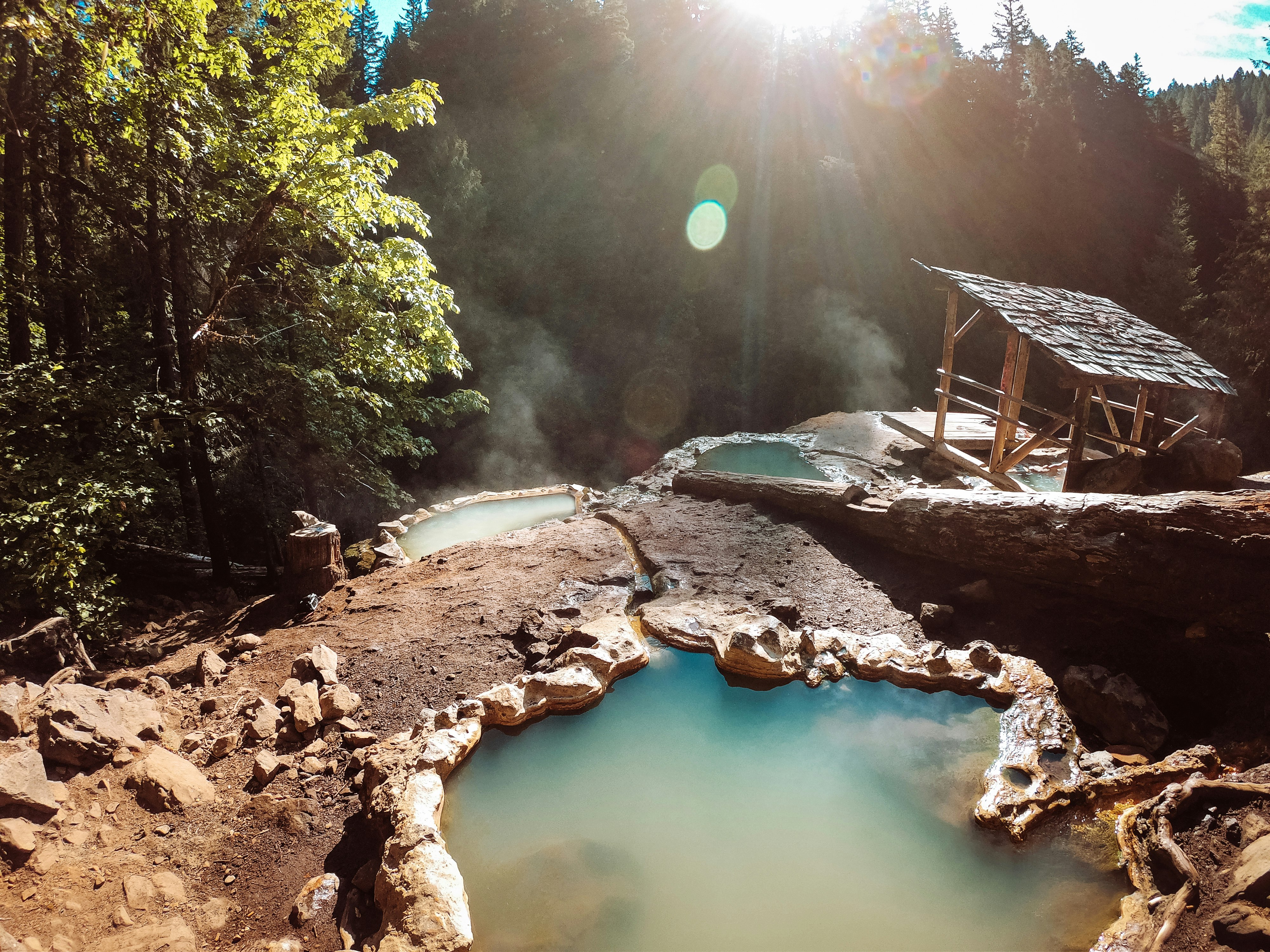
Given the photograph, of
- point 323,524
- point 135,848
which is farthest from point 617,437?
point 135,848

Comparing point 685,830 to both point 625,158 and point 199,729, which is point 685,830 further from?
point 625,158

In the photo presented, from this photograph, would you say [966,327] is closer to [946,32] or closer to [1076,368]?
[1076,368]

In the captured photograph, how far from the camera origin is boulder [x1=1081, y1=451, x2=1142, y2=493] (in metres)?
7.35

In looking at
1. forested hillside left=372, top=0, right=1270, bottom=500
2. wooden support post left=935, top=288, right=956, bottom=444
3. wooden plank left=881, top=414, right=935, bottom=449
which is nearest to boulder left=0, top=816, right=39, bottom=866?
wooden support post left=935, top=288, right=956, bottom=444

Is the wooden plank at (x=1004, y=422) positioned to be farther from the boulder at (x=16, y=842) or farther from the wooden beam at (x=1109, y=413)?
the boulder at (x=16, y=842)

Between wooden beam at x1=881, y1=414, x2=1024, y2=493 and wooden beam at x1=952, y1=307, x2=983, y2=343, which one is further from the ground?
wooden beam at x1=952, y1=307, x2=983, y2=343

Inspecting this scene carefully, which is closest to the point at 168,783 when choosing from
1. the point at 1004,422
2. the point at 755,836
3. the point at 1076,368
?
the point at 755,836

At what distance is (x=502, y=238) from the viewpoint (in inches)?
786

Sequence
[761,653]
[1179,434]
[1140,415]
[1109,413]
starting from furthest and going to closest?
[1109,413] → [1140,415] → [1179,434] → [761,653]

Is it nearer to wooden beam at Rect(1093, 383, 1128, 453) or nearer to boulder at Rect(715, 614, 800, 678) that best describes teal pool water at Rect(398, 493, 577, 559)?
boulder at Rect(715, 614, 800, 678)

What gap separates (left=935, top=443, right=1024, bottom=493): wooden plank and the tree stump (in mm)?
7848

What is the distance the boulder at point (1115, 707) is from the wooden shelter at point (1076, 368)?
4.02 meters

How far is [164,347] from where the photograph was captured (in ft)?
21.2

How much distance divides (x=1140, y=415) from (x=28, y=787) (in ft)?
39.5
